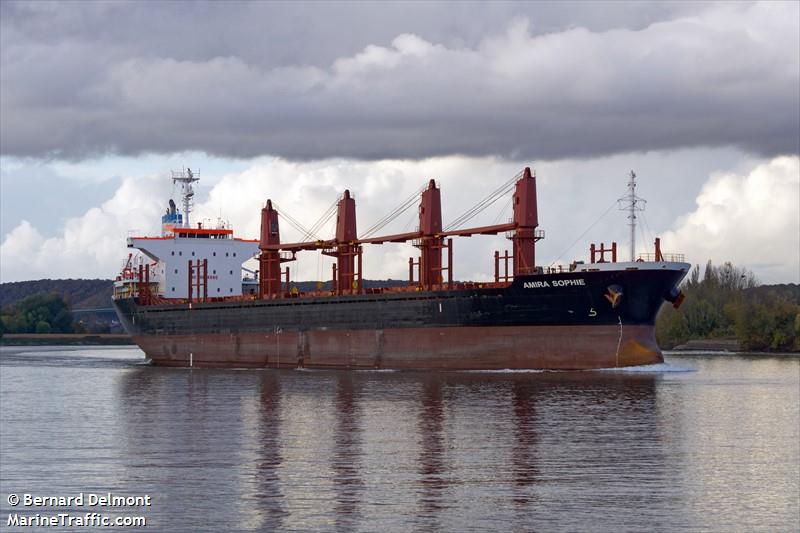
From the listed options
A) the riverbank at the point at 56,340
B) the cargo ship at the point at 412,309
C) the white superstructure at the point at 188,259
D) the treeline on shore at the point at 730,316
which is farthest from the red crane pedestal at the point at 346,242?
the riverbank at the point at 56,340

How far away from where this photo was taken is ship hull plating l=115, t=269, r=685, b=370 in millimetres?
44312

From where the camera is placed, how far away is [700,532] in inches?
648

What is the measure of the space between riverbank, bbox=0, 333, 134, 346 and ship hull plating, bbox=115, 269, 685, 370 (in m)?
80.3

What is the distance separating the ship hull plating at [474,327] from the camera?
44312mm

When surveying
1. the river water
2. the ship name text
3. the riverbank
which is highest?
the ship name text

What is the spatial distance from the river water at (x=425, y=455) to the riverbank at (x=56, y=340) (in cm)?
9629

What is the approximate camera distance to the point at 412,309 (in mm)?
49312

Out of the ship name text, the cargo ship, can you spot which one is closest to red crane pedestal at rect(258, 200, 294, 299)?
the cargo ship

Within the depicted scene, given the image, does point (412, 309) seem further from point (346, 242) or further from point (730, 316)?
point (730, 316)

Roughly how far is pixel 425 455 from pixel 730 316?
231ft

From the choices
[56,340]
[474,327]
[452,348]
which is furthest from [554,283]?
[56,340]

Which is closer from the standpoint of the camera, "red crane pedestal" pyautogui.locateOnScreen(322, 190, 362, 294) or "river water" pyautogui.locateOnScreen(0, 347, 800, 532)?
"river water" pyautogui.locateOnScreen(0, 347, 800, 532)

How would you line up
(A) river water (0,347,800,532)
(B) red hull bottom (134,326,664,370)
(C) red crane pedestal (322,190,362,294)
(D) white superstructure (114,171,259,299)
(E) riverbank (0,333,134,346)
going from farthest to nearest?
(E) riverbank (0,333,134,346) → (D) white superstructure (114,171,259,299) → (C) red crane pedestal (322,190,362,294) → (B) red hull bottom (134,326,664,370) → (A) river water (0,347,800,532)

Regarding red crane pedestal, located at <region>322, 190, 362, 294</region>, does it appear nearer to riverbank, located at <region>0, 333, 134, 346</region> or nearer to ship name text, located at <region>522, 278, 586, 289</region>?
ship name text, located at <region>522, 278, 586, 289</region>
